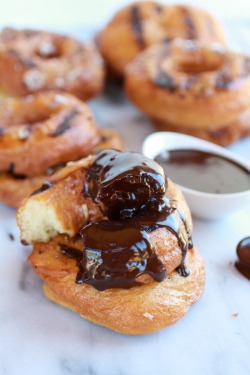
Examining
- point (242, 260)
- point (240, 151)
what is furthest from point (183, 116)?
point (242, 260)

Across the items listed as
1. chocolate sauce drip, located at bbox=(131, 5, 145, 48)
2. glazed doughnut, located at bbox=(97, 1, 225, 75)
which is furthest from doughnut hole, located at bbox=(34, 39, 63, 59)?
chocolate sauce drip, located at bbox=(131, 5, 145, 48)

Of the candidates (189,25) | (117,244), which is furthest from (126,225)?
(189,25)

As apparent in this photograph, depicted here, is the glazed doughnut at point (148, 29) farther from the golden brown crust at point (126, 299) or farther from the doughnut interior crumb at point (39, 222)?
the golden brown crust at point (126, 299)

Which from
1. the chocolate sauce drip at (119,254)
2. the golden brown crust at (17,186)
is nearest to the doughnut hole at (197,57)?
the golden brown crust at (17,186)

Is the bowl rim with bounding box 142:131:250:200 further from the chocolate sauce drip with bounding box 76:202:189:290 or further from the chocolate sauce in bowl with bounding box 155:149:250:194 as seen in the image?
the chocolate sauce drip with bounding box 76:202:189:290

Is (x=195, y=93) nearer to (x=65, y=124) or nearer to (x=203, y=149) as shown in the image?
(x=203, y=149)

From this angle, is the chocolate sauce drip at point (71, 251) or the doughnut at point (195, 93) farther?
the doughnut at point (195, 93)

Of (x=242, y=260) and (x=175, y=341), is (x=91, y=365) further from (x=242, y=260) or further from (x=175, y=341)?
(x=242, y=260)

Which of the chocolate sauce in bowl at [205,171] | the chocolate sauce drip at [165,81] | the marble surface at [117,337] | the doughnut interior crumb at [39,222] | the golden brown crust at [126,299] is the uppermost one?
the chocolate sauce drip at [165,81]
